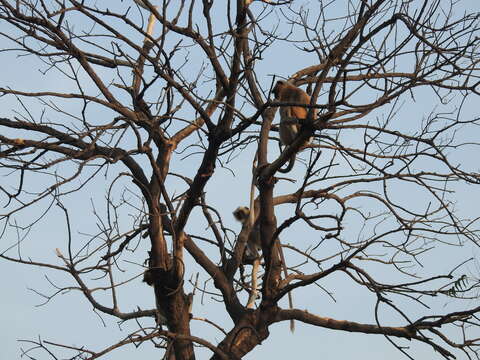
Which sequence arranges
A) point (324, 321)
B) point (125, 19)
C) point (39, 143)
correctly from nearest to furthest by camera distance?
point (125, 19) → point (39, 143) → point (324, 321)

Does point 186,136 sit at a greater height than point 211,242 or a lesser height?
greater

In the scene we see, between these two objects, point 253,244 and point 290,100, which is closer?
point 290,100

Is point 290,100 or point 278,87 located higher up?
point 278,87

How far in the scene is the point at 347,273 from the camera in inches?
205

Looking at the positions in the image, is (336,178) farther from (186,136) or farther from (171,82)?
(171,82)

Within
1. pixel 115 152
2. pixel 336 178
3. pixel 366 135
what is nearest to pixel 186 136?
pixel 115 152

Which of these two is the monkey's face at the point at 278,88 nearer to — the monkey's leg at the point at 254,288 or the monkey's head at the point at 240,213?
the monkey's head at the point at 240,213

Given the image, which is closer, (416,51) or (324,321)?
(416,51)

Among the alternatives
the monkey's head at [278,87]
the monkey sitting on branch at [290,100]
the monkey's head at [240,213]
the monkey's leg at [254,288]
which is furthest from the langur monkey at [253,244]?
the monkey's head at [278,87]

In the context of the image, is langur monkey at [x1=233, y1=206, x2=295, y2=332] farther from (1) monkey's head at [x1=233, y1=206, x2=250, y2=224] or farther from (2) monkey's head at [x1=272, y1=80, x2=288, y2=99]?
(2) monkey's head at [x1=272, y1=80, x2=288, y2=99]

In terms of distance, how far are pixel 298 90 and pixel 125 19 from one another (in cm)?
412

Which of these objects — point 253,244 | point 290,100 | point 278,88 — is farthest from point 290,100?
point 253,244

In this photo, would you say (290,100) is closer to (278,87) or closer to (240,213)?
(278,87)

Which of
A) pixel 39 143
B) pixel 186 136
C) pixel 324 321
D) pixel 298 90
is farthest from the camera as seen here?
pixel 298 90
